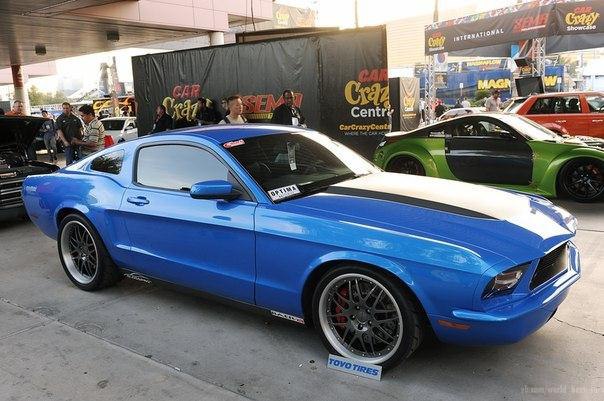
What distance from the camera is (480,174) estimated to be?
26.4ft

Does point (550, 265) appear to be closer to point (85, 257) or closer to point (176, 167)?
point (176, 167)

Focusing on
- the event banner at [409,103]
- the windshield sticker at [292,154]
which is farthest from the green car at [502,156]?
the event banner at [409,103]

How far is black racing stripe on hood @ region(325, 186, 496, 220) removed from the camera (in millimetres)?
3252

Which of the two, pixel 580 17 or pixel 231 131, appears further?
pixel 580 17

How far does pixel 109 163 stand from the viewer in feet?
15.3

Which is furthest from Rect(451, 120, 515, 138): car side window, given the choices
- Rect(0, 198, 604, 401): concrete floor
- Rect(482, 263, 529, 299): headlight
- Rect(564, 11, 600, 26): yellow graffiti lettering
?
A: Rect(564, 11, 600, 26): yellow graffiti lettering

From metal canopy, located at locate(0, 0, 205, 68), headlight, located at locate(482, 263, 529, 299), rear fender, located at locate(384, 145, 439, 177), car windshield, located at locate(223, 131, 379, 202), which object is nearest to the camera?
headlight, located at locate(482, 263, 529, 299)

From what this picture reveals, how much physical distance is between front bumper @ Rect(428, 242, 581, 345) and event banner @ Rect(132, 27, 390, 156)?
7.03 meters

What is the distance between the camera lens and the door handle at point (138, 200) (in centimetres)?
412

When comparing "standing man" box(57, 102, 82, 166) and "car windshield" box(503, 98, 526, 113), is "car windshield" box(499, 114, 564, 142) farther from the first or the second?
"standing man" box(57, 102, 82, 166)

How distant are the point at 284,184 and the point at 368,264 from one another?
960 millimetres

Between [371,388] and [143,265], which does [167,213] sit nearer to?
[143,265]

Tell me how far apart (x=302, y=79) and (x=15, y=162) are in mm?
5471

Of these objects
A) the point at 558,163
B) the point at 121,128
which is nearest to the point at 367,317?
the point at 558,163
